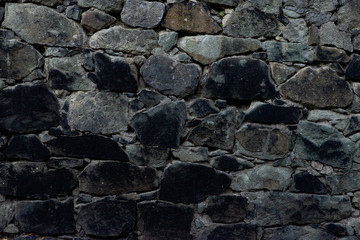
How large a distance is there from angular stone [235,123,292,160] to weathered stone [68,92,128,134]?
89cm

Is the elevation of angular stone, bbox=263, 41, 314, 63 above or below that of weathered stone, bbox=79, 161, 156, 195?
above

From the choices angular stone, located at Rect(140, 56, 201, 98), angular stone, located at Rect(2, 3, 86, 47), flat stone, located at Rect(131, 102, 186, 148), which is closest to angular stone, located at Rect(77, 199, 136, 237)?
flat stone, located at Rect(131, 102, 186, 148)

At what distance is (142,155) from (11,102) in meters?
0.98

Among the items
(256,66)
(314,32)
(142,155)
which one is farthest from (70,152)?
(314,32)

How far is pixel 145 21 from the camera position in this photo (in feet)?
8.06

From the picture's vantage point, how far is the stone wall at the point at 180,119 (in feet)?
7.88

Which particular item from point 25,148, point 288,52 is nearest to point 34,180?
point 25,148

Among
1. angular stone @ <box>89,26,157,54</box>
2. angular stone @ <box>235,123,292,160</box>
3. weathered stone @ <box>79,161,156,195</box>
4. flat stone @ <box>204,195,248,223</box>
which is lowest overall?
flat stone @ <box>204,195,248,223</box>

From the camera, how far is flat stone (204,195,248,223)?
2.53m

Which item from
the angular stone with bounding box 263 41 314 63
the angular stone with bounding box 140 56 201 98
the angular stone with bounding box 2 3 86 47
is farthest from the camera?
the angular stone with bounding box 263 41 314 63

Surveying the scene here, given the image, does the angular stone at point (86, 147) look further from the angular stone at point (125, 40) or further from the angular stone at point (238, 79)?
the angular stone at point (238, 79)

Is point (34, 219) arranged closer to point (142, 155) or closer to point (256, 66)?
point (142, 155)

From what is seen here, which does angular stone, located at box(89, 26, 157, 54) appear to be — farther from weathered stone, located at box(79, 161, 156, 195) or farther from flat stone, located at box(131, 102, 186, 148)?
weathered stone, located at box(79, 161, 156, 195)

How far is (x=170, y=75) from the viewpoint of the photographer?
97.3 inches
